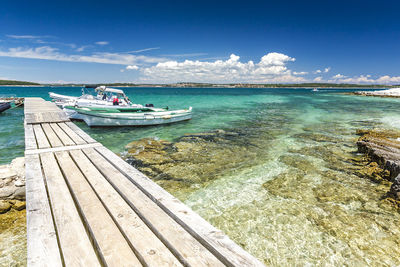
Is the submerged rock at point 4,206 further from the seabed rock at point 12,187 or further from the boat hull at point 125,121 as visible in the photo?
the boat hull at point 125,121

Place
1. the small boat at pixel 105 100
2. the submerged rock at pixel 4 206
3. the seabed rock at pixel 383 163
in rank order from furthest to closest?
1. the small boat at pixel 105 100
2. the seabed rock at pixel 383 163
3. the submerged rock at pixel 4 206

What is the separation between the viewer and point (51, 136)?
7.91 m

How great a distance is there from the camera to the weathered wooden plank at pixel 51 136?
6816mm

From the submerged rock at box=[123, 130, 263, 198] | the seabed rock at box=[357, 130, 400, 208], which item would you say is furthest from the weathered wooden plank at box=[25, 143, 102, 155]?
the seabed rock at box=[357, 130, 400, 208]

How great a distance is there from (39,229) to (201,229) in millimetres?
2074

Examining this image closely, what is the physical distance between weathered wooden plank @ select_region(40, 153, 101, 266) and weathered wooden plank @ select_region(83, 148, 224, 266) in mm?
711

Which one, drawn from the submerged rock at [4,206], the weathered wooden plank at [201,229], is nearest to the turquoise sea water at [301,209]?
the weathered wooden plank at [201,229]

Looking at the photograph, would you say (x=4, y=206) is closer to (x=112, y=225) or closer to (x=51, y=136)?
(x=51, y=136)

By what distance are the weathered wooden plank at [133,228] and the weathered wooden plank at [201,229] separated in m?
A: 0.39

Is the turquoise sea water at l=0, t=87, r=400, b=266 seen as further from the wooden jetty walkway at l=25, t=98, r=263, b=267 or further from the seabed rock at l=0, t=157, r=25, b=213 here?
the seabed rock at l=0, t=157, r=25, b=213

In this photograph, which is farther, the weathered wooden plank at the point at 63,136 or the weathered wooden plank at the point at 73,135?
the weathered wooden plank at the point at 73,135

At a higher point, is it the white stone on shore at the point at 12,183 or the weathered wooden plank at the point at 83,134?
the weathered wooden plank at the point at 83,134

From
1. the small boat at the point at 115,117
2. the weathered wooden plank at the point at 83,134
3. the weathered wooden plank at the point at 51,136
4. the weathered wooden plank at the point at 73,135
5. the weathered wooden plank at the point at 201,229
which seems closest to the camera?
the weathered wooden plank at the point at 201,229

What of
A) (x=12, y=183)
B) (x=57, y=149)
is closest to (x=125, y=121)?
(x=57, y=149)
